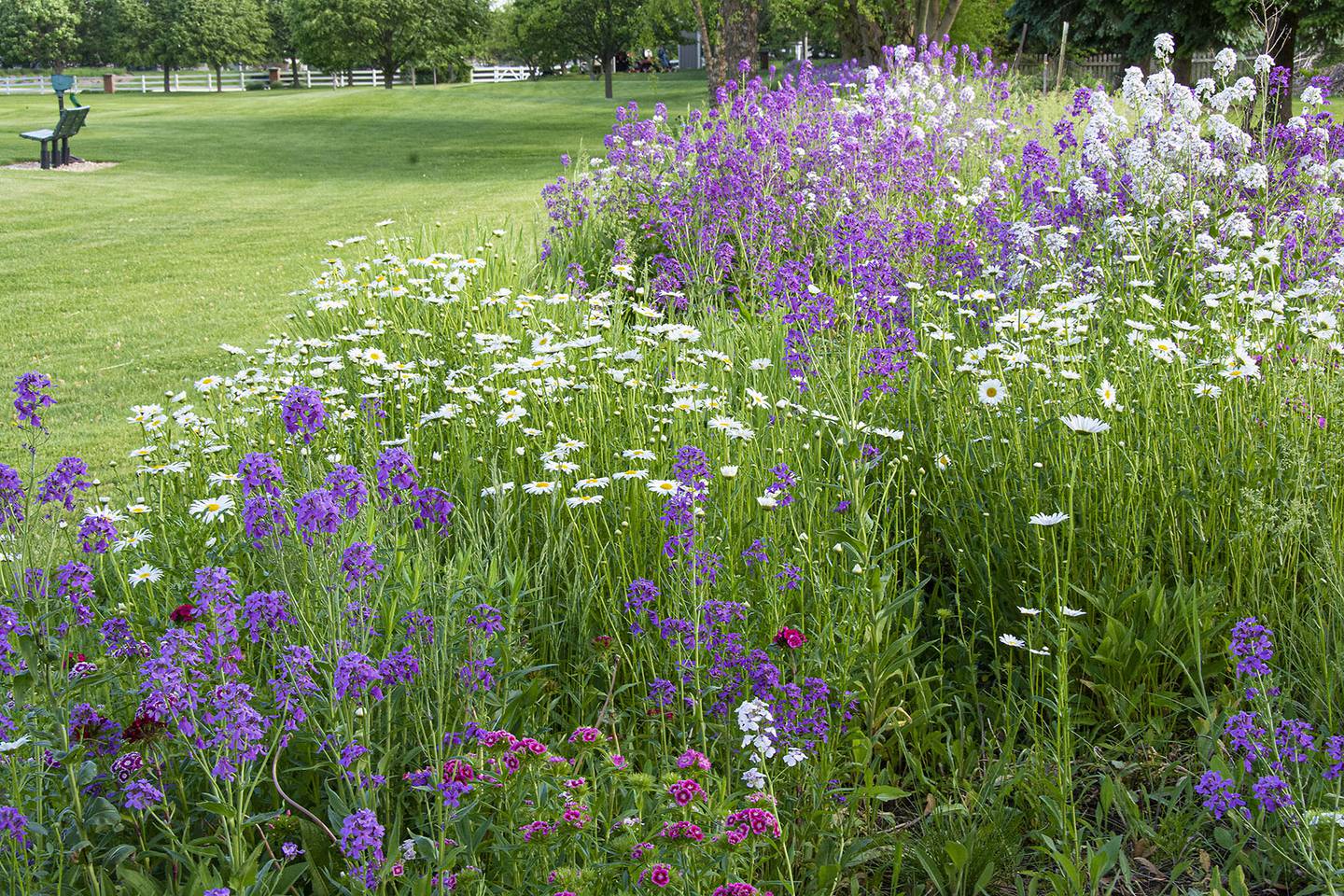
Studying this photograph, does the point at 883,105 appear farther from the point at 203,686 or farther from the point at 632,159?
the point at 203,686

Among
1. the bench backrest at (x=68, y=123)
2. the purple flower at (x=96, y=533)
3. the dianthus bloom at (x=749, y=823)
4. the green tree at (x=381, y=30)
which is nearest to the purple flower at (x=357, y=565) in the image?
the purple flower at (x=96, y=533)

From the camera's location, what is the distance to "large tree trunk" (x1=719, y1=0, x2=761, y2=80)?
1780 centimetres

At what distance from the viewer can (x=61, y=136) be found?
20.9m

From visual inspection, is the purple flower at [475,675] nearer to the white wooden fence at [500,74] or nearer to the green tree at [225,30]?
the green tree at [225,30]

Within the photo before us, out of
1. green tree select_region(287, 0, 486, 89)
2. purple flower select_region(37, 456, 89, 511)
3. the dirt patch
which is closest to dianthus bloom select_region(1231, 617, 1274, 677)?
purple flower select_region(37, 456, 89, 511)

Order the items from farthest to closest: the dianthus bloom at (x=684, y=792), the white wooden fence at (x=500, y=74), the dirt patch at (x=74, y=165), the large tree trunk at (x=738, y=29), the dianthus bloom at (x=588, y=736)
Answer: the white wooden fence at (x=500, y=74) → the dirt patch at (x=74, y=165) → the large tree trunk at (x=738, y=29) → the dianthus bloom at (x=588, y=736) → the dianthus bloom at (x=684, y=792)

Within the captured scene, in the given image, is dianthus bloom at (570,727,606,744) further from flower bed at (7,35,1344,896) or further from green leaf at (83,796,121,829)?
green leaf at (83,796,121,829)

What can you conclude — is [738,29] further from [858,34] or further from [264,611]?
[264,611]

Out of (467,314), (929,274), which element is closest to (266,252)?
(467,314)

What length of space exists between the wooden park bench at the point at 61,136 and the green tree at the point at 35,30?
46.3m

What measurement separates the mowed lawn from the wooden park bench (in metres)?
0.95

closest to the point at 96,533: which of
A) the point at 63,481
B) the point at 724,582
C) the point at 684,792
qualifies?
the point at 63,481

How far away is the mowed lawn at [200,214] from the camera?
7.89m

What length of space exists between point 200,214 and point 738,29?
8.75 metres
